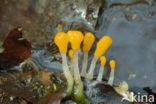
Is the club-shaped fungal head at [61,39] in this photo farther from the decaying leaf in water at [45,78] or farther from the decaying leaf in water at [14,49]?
the decaying leaf in water at [14,49]

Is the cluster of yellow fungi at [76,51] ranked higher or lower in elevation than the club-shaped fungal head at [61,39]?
lower

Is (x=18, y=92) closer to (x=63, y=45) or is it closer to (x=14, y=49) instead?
(x=14, y=49)

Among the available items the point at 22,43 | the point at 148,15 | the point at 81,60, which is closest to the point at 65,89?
the point at 81,60

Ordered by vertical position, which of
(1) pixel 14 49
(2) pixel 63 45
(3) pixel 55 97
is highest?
(2) pixel 63 45

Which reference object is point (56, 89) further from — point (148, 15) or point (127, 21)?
point (148, 15)

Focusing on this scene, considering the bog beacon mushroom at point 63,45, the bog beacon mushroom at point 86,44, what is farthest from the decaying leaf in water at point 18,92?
the bog beacon mushroom at point 86,44

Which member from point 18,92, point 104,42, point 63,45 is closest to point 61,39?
point 63,45

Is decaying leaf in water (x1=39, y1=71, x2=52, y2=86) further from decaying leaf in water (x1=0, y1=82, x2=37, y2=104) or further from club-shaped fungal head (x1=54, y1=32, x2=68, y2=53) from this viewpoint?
club-shaped fungal head (x1=54, y1=32, x2=68, y2=53)

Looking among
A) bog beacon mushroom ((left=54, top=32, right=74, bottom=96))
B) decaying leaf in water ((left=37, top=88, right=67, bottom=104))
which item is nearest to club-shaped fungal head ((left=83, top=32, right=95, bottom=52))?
bog beacon mushroom ((left=54, top=32, right=74, bottom=96))
